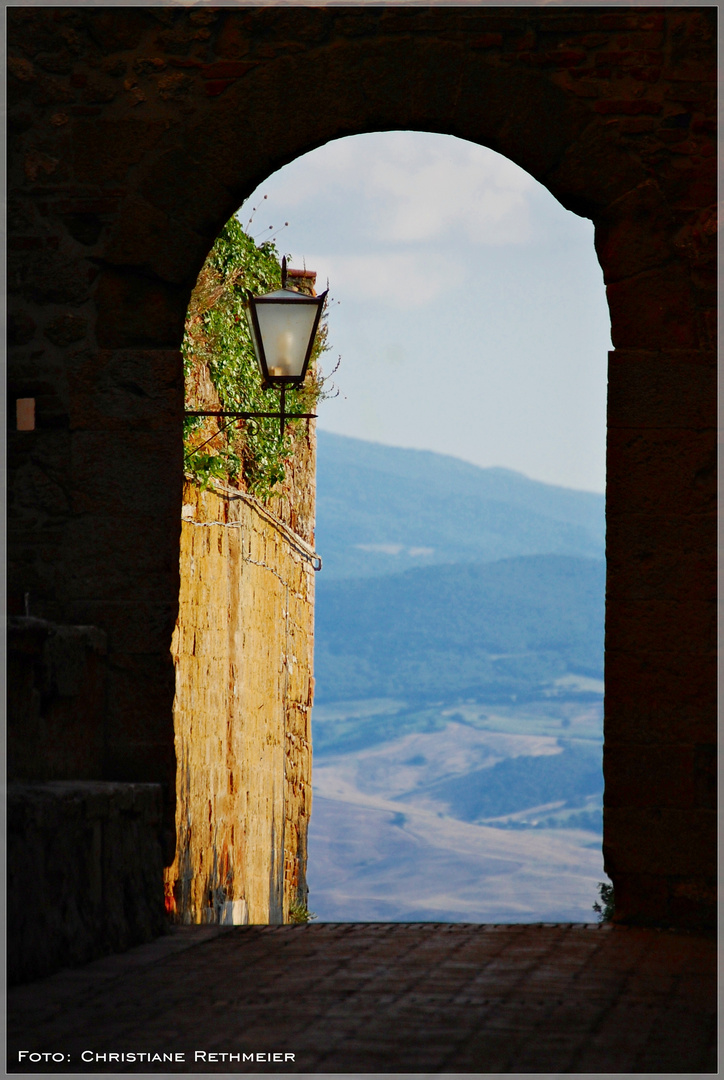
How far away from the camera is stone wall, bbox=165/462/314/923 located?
235 inches

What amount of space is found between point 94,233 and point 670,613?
242 centimetres

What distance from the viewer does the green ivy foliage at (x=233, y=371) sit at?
627 centimetres

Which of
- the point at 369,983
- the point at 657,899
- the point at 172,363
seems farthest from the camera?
the point at 172,363

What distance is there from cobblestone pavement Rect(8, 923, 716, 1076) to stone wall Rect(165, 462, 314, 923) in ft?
4.34

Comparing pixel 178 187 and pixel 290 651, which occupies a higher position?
pixel 178 187

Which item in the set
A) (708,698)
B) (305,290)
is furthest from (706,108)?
(305,290)

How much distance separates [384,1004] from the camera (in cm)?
325

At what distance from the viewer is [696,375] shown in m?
4.68

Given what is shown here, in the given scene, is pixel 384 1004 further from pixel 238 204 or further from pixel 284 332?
pixel 284 332

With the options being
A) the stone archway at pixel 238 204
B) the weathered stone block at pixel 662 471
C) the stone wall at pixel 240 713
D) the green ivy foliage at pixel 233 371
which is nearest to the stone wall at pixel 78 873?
the stone archway at pixel 238 204


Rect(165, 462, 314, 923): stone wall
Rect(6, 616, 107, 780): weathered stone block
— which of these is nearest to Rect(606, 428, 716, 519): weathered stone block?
Rect(6, 616, 107, 780): weathered stone block

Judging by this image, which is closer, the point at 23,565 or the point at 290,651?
the point at 23,565

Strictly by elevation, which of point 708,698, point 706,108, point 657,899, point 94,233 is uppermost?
point 706,108

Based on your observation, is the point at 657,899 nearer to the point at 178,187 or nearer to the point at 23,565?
the point at 23,565
